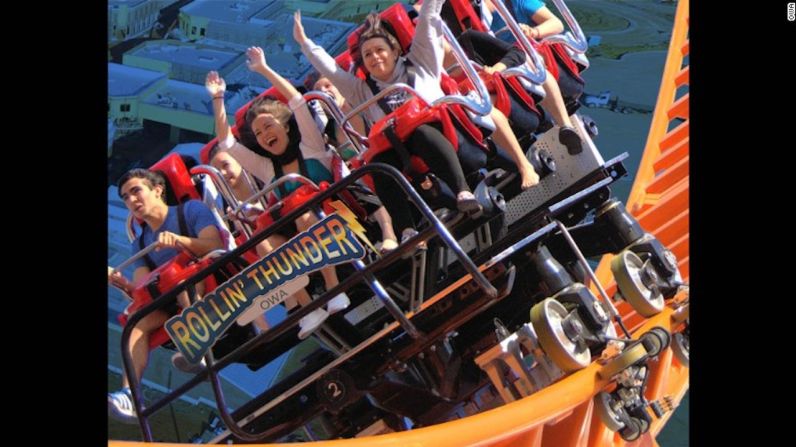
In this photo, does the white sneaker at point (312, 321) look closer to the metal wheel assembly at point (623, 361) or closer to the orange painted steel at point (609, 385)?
the orange painted steel at point (609, 385)

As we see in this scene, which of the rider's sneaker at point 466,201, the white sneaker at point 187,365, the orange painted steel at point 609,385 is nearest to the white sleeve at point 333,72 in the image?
the rider's sneaker at point 466,201

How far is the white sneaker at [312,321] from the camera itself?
4.00m

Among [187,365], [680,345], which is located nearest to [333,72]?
[187,365]

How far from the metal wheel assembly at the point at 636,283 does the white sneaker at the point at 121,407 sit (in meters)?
1.59

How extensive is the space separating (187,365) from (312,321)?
42 cm

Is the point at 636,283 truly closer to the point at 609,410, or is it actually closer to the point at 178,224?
the point at 609,410

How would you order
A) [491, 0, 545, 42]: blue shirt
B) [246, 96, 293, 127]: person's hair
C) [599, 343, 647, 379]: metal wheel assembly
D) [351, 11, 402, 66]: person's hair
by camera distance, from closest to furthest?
[599, 343, 647, 379]: metal wheel assembly < [351, 11, 402, 66]: person's hair < [246, 96, 293, 127]: person's hair < [491, 0, 545, 42]: blue shirt

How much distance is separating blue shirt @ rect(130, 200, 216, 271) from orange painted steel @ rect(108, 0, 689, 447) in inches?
38.9

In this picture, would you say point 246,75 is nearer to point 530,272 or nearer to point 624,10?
point 624,10


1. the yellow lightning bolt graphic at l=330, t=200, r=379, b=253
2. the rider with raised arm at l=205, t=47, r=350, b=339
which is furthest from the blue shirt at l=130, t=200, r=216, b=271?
the yellow lightning bolt graphic at l=330, t=200, r=379, b=253

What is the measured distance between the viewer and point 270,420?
168 inches

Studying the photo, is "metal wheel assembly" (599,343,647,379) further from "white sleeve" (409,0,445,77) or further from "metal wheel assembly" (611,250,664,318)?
"white sleeve" (409,0,445,77)

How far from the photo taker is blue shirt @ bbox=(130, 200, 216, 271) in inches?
170

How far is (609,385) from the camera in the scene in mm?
4227
